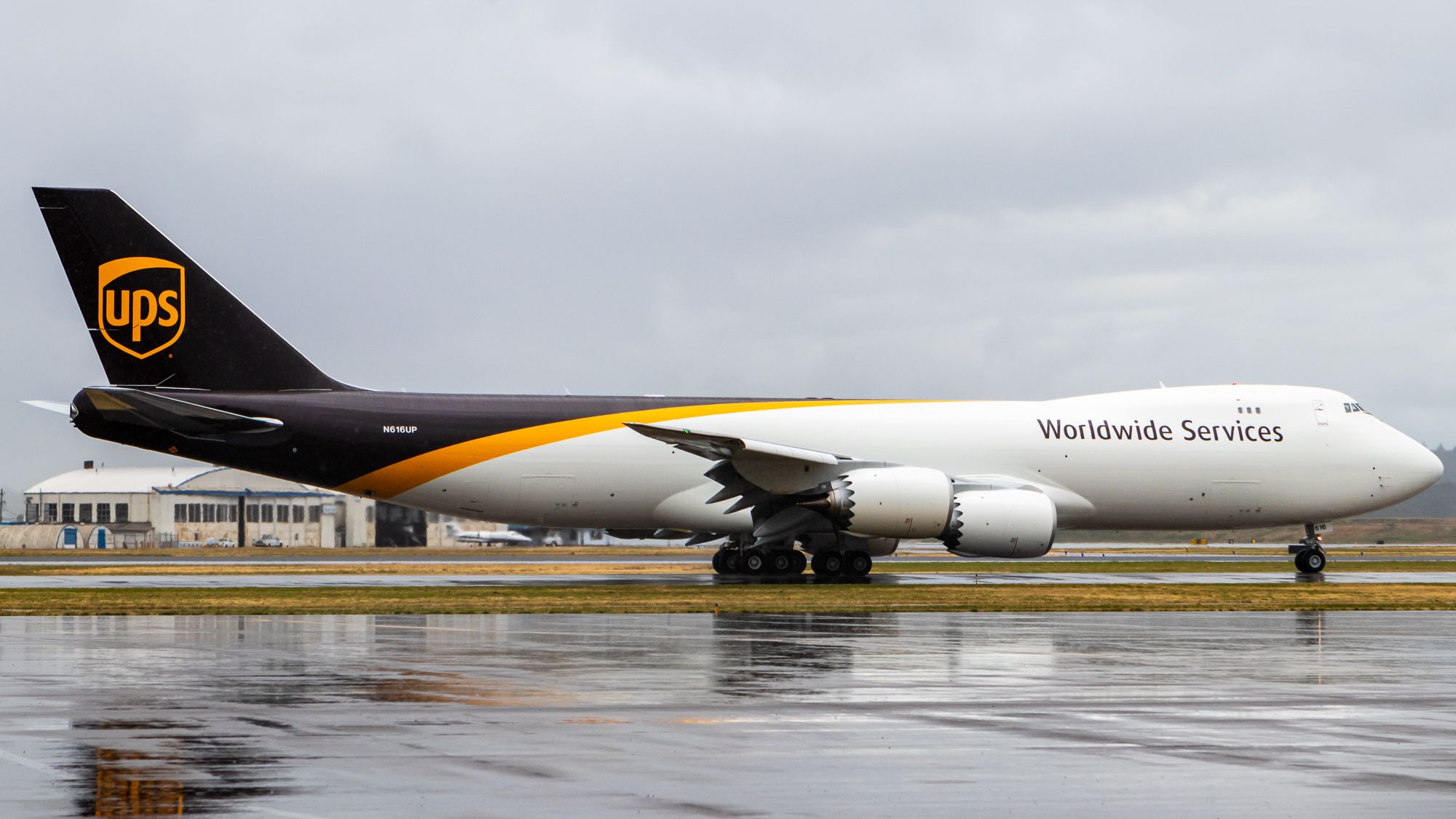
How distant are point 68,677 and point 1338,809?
32.7 ft

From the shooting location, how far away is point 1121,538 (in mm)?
84312

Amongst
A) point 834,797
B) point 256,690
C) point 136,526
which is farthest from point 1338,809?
point 136,526

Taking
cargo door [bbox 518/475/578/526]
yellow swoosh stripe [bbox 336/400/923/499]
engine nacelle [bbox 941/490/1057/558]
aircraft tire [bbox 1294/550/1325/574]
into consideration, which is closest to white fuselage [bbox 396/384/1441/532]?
cargo door [bbox 518/475/578/526]

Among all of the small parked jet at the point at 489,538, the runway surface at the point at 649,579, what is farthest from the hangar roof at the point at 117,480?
the runway surface at the point at 649,579

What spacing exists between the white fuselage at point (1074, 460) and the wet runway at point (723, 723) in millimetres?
13165

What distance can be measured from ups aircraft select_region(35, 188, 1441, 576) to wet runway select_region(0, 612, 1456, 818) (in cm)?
1176

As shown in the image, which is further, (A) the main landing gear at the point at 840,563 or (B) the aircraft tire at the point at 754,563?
(B) the aircraft tire at the point at 754,563

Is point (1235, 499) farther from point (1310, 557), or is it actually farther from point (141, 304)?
point (141, 304)

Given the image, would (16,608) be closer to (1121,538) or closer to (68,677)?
(68,677)

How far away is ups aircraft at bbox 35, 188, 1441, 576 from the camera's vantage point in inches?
1111

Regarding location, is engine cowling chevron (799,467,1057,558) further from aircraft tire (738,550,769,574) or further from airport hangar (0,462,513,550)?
airport hangar (0,462,513,550)

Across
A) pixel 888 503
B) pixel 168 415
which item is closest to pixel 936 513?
pixel 888 503

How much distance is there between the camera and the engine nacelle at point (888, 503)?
1091 inches

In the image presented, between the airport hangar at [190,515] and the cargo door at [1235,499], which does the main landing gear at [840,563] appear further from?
the airport hangar at [190,515]
